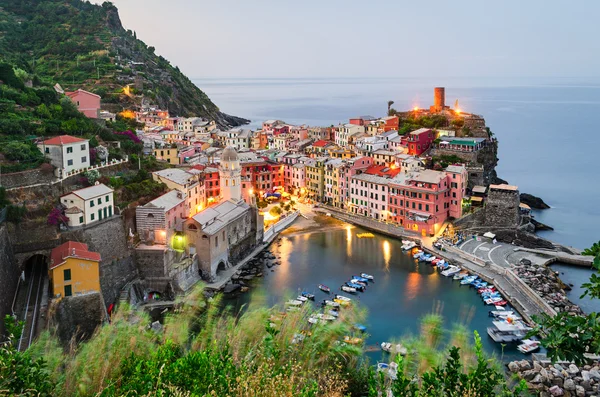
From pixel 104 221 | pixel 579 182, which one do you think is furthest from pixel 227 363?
pixel 579 182

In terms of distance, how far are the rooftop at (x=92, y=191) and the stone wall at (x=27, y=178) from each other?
4.58ft

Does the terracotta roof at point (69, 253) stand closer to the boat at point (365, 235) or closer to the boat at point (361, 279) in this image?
the boat at point (361, 279)

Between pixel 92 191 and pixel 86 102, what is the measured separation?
1316 cm

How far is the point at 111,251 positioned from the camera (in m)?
21.1

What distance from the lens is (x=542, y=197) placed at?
4266 cm

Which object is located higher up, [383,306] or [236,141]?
[236,141]

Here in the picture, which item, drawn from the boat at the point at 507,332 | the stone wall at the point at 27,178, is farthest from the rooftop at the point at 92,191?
the boat at the point at 507,332

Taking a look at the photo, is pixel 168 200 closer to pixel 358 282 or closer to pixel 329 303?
pixel 329 303

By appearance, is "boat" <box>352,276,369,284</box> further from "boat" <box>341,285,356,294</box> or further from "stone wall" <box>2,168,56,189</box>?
"stone wall" <box>2,168,56,189</box>

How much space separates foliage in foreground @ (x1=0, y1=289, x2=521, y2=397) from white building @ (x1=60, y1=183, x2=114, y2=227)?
8787 mm

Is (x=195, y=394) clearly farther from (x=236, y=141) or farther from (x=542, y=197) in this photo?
(x=236, y=141)

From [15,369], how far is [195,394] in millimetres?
2816

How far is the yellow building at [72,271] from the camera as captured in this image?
57.3ft

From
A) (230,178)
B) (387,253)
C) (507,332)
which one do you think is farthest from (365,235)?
(507,332)
